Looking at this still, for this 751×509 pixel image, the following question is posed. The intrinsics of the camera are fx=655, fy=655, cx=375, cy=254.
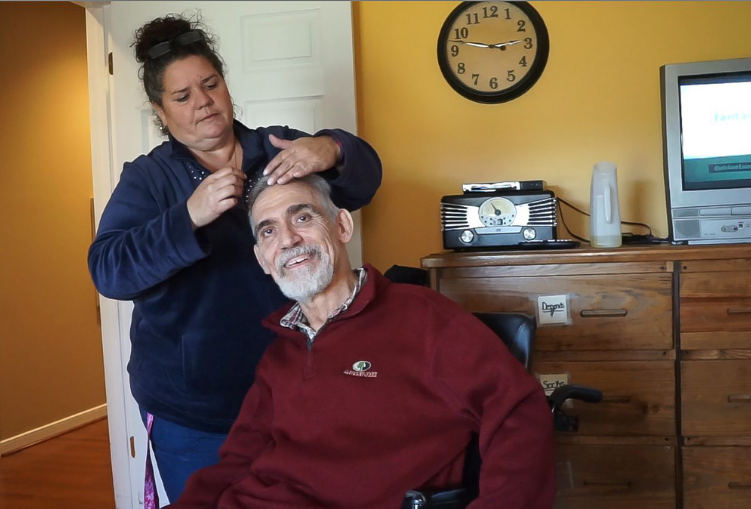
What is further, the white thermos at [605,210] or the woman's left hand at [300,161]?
the white thermos at [605,210]

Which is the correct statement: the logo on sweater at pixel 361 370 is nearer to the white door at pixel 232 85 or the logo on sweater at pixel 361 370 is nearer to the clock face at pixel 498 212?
the clock face at pixel 498 212

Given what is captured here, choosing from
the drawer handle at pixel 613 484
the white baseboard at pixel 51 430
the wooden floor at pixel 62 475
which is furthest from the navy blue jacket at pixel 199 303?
the white baseboard at pixel 51 430

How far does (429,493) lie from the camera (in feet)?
3.82

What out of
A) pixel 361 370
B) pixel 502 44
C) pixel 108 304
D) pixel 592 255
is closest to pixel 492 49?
pixel 502 44

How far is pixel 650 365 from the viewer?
1992mm

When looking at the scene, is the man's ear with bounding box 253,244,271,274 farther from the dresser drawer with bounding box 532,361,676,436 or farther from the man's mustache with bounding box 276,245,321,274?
the dresser drawer with bounding box 532,361,676,436

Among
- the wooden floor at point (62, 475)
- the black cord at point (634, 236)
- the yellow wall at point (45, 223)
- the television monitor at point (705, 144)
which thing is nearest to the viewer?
the television monitor at point (705, 144)

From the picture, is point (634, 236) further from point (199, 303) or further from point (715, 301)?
point (199, 303)

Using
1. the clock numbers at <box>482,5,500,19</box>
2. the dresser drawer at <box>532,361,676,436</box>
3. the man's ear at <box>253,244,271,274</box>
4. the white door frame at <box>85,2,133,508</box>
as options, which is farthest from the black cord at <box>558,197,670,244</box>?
the white door frame at <box>85,2,133,508</box>

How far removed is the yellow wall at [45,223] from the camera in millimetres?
3873

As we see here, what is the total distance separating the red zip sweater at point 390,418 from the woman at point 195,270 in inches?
7.2

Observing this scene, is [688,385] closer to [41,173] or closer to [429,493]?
[429,493]

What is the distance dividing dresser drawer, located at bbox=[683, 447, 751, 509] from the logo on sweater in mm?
1195

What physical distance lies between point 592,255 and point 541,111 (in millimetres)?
815
